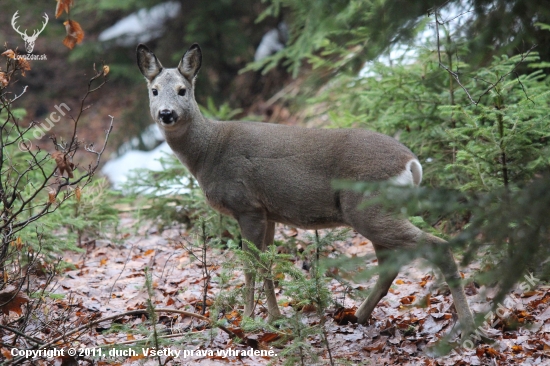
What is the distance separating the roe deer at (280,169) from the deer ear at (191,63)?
0.01 m

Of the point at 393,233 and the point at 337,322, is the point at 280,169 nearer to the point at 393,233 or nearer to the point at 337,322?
the point at 393,233

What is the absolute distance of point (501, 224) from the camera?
2656 millimetres

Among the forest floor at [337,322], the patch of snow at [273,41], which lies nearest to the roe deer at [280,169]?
the forest floor at [337,322]

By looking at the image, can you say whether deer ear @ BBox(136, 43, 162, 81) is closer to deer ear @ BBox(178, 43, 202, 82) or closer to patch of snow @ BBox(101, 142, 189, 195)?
deer ear @ BBox(178, 43, 202, 82)

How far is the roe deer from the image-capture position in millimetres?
5246

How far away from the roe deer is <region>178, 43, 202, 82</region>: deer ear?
0.01 meters

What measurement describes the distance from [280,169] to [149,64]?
1.96 m

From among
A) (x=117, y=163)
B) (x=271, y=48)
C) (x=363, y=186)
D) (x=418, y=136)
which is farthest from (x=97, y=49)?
(x=363, y=186)

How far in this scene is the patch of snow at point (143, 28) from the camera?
15609 millimetres

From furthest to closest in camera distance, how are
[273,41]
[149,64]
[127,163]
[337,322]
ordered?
[273,41]
[127,163]
[149,64]
[337,322]

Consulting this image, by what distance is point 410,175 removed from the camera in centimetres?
536

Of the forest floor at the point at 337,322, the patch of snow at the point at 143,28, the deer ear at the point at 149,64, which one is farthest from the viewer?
the patch of snow at the point at 143,28

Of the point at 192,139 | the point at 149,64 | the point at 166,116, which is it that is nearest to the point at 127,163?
the point at 149,64

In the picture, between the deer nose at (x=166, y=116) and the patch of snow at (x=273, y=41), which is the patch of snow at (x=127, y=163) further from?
the deer nose at (x=166, y=116)
